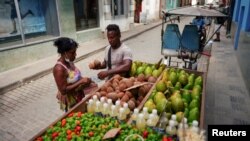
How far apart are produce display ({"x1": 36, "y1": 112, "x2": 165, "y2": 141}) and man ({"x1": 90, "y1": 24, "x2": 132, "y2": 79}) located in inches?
46.6

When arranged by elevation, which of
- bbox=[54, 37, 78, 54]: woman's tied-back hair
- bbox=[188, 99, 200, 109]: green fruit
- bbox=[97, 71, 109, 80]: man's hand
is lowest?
bbox=[188, 99, 200, 109]: green fruit

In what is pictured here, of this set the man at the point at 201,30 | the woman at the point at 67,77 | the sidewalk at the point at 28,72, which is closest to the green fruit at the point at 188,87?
the woman at the point at 67,77

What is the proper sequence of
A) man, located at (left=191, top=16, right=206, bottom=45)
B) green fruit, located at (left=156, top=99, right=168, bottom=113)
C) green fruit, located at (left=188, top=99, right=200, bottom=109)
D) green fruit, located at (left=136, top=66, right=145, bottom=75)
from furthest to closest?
man, located at (left=191, top=16, right=206, bottom=45)
green fruit, located at (left=136, top=66, right=145, bottom=75)
green fruit, located at (left=188, top=99, right=200, bottom=109)
green fruit, located at (left=156, top=99, right=168, bottom=113)

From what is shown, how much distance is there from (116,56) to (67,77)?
931mm

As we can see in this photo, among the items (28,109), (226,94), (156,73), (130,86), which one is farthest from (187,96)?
(28,109)

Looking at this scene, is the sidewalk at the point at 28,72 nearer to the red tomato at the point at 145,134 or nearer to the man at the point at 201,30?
the man at the point at 201,30

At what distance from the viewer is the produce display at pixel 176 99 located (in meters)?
2.32

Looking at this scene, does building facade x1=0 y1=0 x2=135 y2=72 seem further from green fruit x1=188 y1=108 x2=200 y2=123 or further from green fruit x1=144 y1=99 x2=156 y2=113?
green fruit x1=188 y1=108 x2=200 y2=123

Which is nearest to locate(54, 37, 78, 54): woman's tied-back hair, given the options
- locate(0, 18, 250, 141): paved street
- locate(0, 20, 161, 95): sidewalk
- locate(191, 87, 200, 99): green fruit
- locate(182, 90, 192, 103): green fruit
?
locate(182, 90, 192, 103): green fruit

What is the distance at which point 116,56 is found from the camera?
139 inches

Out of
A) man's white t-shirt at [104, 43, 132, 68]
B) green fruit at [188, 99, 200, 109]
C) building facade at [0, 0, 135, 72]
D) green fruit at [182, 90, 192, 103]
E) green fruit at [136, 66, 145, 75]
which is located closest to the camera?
green fruit at [188, 99, 200, 109]

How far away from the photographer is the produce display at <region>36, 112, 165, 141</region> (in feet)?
6.66

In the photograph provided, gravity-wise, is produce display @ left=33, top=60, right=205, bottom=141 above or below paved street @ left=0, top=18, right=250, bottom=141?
above

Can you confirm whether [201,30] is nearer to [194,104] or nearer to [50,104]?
[50,104]
